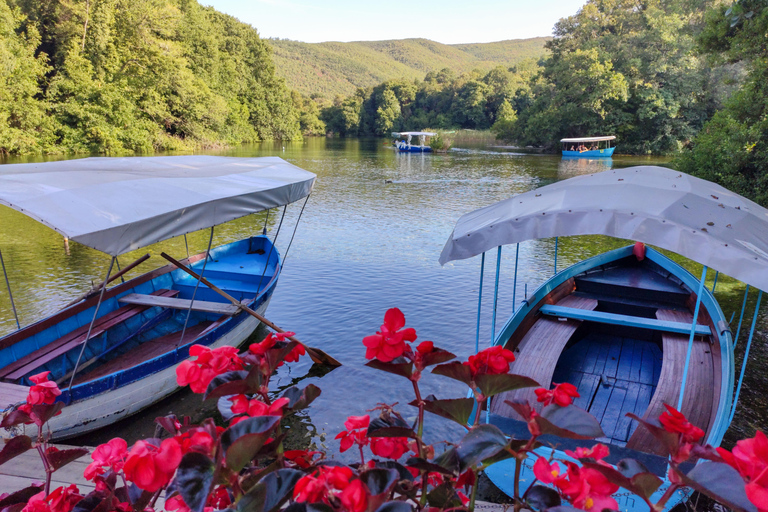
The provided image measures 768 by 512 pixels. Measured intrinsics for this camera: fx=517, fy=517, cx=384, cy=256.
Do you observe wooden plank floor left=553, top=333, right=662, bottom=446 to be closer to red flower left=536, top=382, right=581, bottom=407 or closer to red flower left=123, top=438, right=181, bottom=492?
red flower left=536, top=382, right=581, bottom=407

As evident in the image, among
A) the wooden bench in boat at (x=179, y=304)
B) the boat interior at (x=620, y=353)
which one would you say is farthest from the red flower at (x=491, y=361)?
the wooden bench in boat at (x=179, y=304)

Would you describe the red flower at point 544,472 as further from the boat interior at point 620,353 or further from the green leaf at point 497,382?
the boat interior at point 620,353

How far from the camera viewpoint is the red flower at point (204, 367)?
1232 millimetres

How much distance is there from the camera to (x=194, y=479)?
0.91 m

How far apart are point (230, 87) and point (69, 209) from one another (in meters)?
52.7

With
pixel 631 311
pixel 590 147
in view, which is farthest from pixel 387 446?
pixel 590 147

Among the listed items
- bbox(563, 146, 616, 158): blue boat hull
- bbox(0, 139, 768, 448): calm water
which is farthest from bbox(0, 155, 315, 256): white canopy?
bbox(563, 146, 616, 158): blue boat hull

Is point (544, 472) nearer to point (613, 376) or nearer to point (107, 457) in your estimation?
point (107, 457)

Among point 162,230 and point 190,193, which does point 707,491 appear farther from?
point 190,193

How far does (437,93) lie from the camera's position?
8375 centimetres

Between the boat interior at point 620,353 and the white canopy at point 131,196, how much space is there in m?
3.60

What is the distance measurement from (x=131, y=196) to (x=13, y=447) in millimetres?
4615

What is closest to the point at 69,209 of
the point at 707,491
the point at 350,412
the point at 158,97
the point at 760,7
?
the point at 350,412

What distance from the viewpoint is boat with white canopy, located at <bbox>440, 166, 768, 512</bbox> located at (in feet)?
12.2
